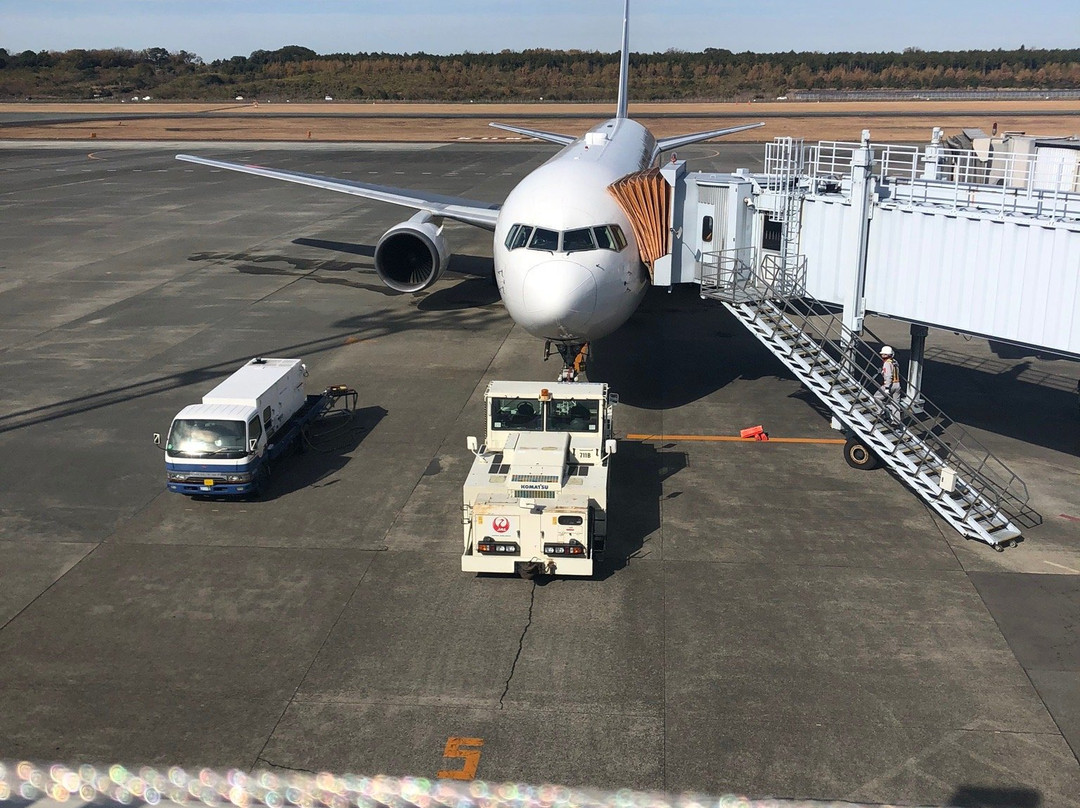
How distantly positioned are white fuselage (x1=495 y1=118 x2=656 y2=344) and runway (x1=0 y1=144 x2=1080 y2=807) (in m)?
3.16

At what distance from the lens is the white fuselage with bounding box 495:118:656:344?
71.4 feet

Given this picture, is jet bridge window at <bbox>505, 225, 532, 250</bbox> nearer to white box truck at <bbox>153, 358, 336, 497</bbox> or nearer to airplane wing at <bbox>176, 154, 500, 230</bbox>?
white box truck at <bbox>153, 358, 336, 497</bbox>

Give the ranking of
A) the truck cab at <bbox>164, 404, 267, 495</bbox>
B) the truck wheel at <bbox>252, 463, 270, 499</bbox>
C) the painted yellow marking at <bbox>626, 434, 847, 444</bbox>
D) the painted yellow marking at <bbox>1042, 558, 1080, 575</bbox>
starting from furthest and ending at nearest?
the painted yellow marking at <bbox>626, 434, 847, 444</bbox>
the truck wheel at <bbox>252, 463, 270, 499</bbox>
the truck cab at <bbox>164, 404, 267, 495</bbox>
the painted yellow marking at <bbox>1042, 558, 1080, 575</bbox>

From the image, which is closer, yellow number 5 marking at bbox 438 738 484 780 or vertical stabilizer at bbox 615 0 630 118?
yellow number 5 marking at bbox 438 738 484 780

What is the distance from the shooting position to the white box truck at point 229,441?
19734 millimetres

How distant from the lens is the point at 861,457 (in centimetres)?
2189

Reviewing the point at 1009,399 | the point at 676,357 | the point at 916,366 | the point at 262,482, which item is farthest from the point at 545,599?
the point at 1009,399

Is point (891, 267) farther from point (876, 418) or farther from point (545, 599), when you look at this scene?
point (545, 599)

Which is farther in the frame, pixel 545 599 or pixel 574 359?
pixel 574 359

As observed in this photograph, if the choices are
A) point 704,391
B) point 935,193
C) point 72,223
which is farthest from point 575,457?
point 72,223

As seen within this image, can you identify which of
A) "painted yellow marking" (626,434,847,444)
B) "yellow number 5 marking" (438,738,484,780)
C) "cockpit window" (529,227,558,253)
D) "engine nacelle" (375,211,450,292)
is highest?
"cockpit window" (529,227,558,253)

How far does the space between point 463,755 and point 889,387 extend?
13601 millimetres

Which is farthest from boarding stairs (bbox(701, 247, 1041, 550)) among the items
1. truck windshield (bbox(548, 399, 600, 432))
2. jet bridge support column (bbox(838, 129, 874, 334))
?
truck windshield (bbox(548, 399, 600, 432))

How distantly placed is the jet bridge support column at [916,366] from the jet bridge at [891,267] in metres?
0.05
